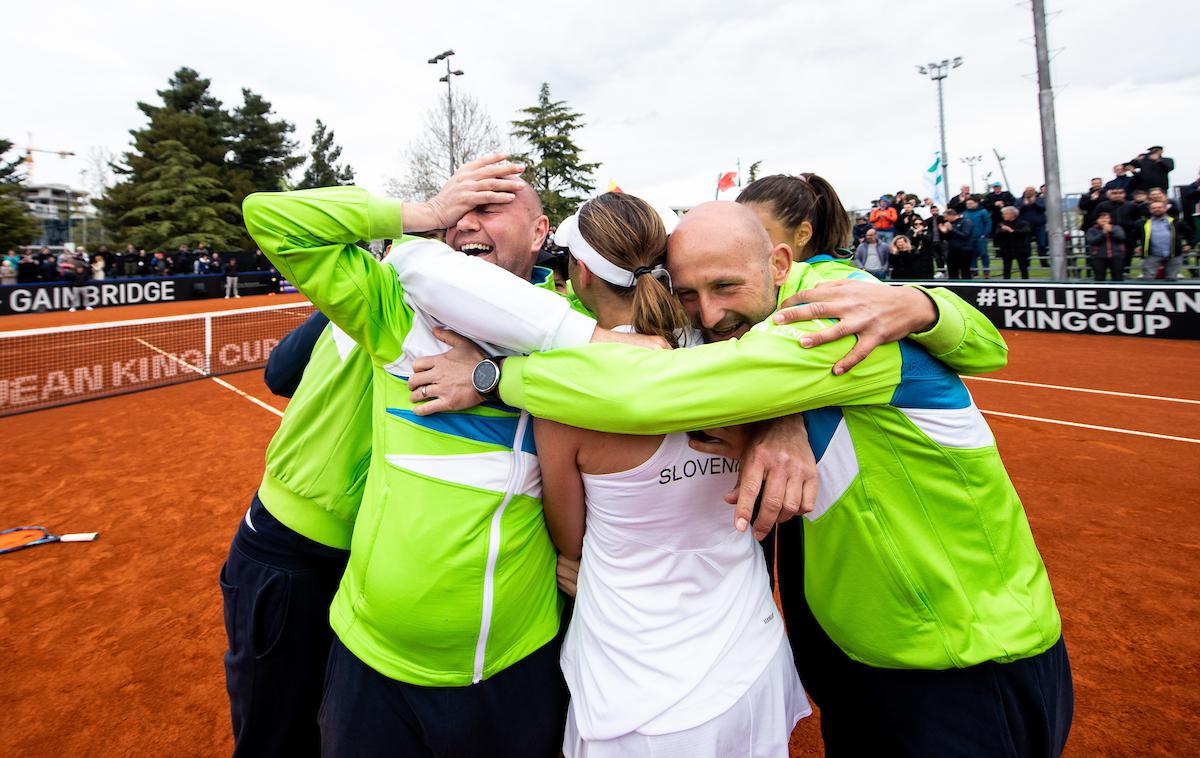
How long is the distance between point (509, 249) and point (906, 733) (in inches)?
77.4

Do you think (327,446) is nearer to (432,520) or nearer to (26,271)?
(432,520)

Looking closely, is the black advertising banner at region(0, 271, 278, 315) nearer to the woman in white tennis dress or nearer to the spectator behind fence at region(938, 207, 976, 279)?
the spectator behind fence at region(938, 207, 976, 279)

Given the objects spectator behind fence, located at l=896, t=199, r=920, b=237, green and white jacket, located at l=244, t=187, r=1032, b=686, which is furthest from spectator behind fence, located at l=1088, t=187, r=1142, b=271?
green and white jacket, located at l=244, t=187, r=1032, b=686

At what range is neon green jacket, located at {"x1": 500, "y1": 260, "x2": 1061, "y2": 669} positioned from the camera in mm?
1601

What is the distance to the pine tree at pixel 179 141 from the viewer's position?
49.6 meters

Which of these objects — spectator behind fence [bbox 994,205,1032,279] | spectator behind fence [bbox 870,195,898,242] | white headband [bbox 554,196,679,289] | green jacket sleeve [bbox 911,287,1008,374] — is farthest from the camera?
spectator behind fence [bbox 870,195,898,242]

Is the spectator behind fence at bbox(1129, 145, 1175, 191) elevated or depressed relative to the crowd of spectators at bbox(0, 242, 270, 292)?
depressed

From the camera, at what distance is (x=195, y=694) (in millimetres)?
3922

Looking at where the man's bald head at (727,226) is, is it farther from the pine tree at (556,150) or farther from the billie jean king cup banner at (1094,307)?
the pine tree at (556,150)

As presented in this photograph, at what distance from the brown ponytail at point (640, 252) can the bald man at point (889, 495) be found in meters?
0.10

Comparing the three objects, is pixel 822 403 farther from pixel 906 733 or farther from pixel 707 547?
pixel 906 733

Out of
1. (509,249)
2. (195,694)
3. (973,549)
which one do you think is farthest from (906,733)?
(195,694)

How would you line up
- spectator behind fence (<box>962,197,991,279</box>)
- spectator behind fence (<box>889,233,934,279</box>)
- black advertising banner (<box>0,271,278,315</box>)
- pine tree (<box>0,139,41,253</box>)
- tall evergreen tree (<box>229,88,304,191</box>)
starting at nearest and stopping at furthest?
spectator behind fence (<box>962,197,991,279</box>) < spectator behind fence (<box>889,233,934,279</box>) < black advertising banner (<box>0,271,278,315</box>) < pine tree (<box>0,139,41,253</box>) < tall evergreen tree (<box>229,88,304,191</box>)

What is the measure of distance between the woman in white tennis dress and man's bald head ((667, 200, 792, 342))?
0.11 meters
